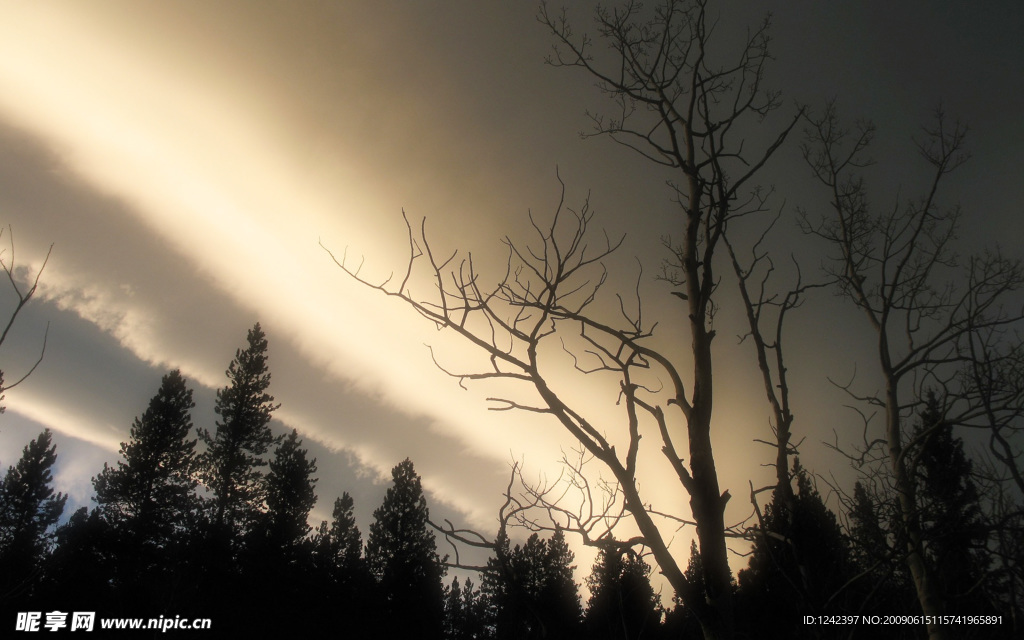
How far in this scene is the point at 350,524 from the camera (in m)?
37.6

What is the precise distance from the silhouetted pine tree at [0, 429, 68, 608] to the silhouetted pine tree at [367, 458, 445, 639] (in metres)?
16.8

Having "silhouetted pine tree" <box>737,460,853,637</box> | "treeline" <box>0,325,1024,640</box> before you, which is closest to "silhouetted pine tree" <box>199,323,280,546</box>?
"treeline" <box>0,325,1024,640</box>

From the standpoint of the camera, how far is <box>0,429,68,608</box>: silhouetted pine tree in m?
26.5

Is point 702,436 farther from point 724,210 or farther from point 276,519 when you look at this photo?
point 276,519

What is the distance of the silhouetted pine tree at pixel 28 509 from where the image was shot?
87.1ft

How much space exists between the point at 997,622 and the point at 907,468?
2.06m

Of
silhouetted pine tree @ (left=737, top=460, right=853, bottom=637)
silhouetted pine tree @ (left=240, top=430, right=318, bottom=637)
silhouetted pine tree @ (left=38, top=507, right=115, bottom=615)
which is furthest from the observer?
silhouetted pine tree @ (left=240, top=430, right=318, bottom=637)

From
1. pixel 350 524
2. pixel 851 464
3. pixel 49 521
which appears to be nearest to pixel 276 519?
pixel 350 524

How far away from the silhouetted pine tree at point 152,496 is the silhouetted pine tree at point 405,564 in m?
11.3

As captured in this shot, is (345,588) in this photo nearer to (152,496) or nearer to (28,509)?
(152,496)

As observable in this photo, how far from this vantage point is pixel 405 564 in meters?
32.0

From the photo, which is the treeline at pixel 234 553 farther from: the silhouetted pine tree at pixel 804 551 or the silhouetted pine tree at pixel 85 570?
the silhouetted pine tree at pixel 804 551

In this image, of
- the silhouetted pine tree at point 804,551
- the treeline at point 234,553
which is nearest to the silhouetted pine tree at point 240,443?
the treeline at point 234,553

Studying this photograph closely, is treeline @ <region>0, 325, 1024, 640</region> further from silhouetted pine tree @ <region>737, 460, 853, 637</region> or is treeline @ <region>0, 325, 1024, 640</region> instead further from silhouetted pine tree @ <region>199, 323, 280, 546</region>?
silhouetted pine tree @ <region>737, 460, 853, 637</region>
